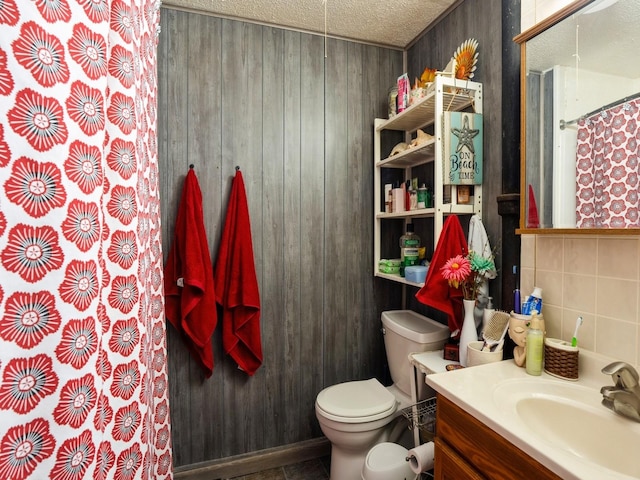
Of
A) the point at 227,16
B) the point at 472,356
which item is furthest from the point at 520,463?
the point at 227,16

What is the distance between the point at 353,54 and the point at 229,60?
0.79 m

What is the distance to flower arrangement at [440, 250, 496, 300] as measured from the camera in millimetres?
1363

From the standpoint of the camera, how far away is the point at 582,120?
1098mm

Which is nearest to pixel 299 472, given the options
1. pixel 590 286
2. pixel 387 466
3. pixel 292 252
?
pixel 387 466

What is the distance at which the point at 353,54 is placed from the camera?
215 cm

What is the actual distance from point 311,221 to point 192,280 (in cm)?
78

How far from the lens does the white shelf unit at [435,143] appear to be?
5.11 feet

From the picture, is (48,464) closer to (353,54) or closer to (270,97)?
(270,97)

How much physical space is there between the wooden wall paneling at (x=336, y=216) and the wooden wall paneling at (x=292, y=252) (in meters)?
0.17

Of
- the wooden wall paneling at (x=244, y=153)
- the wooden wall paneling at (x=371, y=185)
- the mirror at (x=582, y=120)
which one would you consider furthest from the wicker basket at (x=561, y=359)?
the wooden wall paneling at (x=244, y=153)

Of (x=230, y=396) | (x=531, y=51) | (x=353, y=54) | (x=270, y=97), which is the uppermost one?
(x=353, y=54)

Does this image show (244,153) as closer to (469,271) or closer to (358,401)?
(469,271)

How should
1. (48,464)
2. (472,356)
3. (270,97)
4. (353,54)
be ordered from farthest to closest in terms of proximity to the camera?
(353,54) < (270,97) < (472,356) < (48,464)

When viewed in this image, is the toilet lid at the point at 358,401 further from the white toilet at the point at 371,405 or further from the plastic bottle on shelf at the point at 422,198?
the plastic bottle on shelf at the point at 422,198
